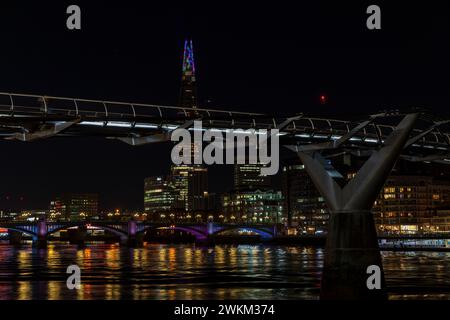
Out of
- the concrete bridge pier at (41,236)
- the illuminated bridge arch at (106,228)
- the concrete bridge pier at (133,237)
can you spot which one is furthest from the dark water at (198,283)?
the illuminated bridge arch at (106,228)

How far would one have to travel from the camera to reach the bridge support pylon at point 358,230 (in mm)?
38875

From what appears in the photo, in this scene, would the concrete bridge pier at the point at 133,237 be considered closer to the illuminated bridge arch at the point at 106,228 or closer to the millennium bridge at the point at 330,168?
the illuminated bridge arch at the point at 106,228

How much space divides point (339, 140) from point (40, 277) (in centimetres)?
3458

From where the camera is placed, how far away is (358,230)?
129 feet

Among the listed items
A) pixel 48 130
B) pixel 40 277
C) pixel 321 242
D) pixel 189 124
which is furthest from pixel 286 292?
pixel 321 242

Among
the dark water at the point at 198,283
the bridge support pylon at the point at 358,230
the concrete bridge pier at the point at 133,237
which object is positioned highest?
the bridge support pylon at the point at 358,230

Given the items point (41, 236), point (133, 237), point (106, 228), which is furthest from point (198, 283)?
point (106, 228)

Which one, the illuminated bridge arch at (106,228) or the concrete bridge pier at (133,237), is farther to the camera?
the illuminated bridge arch at (106,228)

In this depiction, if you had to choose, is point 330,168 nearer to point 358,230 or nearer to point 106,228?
point 358,230

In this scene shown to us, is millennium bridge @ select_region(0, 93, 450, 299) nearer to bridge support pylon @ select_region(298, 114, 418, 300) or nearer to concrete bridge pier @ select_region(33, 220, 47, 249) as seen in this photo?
bridge support pylon @ select_region(298, 114, 418, 300)

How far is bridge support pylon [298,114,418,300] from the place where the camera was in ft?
128

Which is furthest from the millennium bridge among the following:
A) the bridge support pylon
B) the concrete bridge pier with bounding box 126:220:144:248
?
the concrete bridge pier with bounding box 126:220:144:248
